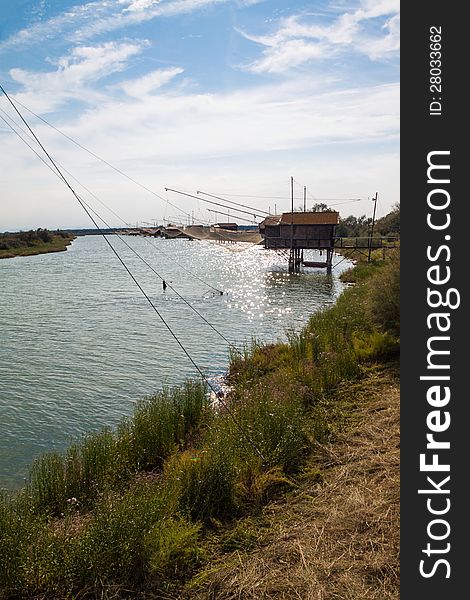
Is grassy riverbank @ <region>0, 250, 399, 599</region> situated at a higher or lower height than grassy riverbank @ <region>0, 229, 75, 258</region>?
lower

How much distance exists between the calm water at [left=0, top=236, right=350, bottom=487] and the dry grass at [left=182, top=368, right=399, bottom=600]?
5390 millimetres

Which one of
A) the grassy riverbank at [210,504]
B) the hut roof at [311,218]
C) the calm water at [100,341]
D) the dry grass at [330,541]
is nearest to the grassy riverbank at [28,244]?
the calm water at [100,341]

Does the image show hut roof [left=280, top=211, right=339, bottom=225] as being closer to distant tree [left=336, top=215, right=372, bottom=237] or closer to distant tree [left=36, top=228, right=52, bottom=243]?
distant tree [left=336, top=215, right=372, bottom=237]

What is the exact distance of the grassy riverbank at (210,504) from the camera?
4.54 m

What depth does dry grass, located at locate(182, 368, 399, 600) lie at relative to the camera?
4.22 meters

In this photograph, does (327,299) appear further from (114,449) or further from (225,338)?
(114,449)

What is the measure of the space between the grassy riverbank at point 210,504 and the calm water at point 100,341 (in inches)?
97.8

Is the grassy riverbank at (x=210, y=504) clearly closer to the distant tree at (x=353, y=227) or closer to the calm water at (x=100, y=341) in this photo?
the calm water at (x=100, y=341)

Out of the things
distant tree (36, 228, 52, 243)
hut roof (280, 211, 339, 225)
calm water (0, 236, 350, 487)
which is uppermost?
distant tree (36, 228, 52, 243)

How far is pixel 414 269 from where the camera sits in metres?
3.06

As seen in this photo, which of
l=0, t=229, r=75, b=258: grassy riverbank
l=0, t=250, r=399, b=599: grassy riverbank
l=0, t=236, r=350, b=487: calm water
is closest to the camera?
l=0, t=250, r=399, b=599: grassy riverbank

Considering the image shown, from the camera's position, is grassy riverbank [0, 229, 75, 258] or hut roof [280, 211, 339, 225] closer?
hut roof [280, 211, 339, 225]

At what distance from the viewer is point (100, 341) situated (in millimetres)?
19250

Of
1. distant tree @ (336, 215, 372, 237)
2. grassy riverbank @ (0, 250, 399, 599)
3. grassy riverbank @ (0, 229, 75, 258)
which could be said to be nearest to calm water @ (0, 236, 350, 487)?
grassy riverbank @ (0, 250, 399, 599)
